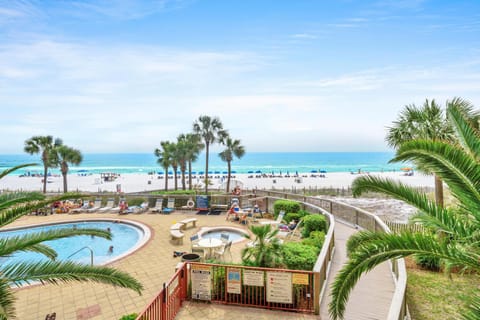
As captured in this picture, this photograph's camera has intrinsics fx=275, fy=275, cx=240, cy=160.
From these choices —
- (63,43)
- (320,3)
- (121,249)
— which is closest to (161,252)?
(121,249)

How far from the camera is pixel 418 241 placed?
3.63 metres

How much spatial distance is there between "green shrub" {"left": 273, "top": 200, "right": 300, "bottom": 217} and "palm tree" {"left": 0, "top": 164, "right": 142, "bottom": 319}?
12263mm

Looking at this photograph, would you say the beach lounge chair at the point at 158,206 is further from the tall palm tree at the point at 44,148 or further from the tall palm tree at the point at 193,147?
the tall palm tree at the point at 44,148

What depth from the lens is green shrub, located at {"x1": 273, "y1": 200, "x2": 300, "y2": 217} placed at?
52.4ft

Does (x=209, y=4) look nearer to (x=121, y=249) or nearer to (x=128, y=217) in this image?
(x=121, y=249)

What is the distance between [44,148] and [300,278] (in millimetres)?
29449

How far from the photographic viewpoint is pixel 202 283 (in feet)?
24.1

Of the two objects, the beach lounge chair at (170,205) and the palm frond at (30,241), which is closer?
the palm frond at (30,241)

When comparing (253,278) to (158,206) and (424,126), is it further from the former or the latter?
(158,206)

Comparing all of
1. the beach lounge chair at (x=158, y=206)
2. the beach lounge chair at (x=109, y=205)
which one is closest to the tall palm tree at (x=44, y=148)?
the beach lounge chair at (x=109, y=205)

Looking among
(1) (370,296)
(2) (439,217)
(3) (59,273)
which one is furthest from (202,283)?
(2) (439,217)

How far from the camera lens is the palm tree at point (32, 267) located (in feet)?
13.0

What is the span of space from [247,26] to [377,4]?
189 inches

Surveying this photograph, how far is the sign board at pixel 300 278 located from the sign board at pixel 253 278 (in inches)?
31.9
